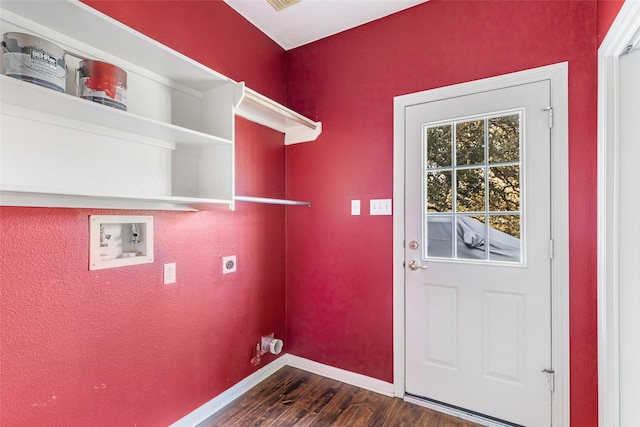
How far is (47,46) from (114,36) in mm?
243

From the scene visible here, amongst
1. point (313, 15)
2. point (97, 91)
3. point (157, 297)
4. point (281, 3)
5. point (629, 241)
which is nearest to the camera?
point (97, 91)

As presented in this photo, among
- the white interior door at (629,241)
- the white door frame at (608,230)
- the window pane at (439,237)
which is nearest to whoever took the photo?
the white interior door at (629,241)

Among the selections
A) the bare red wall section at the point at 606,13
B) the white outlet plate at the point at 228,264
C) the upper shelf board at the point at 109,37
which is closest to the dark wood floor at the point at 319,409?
the white outlet plate at the point at 228,264

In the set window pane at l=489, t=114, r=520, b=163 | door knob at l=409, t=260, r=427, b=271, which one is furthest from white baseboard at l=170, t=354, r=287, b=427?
window pane at l=489, t=114, r=520, b=163

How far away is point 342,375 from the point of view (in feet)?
7.50

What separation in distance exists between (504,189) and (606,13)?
3.01 feet

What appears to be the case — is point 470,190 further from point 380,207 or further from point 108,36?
point 108,36

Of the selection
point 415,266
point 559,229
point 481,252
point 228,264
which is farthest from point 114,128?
point 559,229

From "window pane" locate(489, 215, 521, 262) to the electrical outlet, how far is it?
1.85 m

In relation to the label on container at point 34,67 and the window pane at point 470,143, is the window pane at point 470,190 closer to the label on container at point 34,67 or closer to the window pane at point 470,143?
the window pane at point 470,143

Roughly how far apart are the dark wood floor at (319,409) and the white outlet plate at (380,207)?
50.3 inches

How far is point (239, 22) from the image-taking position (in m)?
2.12

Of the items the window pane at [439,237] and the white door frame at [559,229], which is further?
the window pane at [439,237]

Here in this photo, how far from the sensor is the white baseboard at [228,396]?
5.82ft
